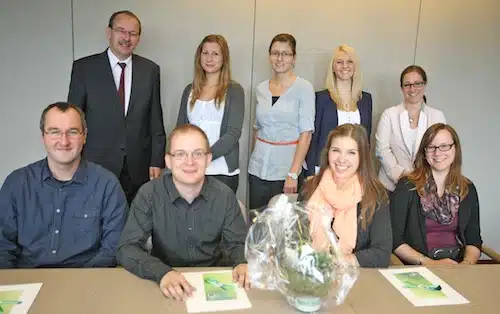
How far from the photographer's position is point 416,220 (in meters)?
2.61

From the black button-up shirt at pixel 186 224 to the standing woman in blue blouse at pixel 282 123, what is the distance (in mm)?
1231

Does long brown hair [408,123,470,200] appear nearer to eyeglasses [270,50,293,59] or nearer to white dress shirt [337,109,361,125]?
white dress shirt [337,109,361,125]

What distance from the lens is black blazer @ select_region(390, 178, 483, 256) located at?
2.60 m

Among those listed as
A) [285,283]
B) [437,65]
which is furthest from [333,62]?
[285,283]

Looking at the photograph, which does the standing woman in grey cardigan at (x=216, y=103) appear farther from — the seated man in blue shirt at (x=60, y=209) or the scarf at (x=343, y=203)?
the seated man in blue shirt at (x=60, y=209)

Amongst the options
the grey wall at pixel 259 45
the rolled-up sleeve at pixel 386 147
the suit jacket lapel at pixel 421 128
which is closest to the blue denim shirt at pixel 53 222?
the grey wall at pixel 259 45

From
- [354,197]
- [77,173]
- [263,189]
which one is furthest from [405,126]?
[77,173]

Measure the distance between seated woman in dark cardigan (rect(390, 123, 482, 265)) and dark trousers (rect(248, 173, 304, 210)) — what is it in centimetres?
101

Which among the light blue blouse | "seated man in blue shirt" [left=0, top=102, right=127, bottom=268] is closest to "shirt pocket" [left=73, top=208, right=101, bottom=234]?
"seated man in blue shirt" [left=0, top=102, right=127, bottom=268]

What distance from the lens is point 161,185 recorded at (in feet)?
7.21

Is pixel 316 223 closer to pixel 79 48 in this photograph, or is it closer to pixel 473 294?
pixel 473 294

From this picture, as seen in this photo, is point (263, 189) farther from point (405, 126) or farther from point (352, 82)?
point (405, 126)

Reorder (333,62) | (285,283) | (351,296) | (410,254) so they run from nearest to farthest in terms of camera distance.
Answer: (285,283) → (351,296) → (410,254) → (333,62)

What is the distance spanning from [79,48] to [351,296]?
319cm
